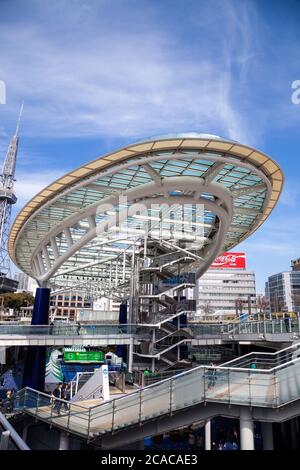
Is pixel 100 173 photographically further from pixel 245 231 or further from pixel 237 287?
pixel 237 287

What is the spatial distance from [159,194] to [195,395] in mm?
13627

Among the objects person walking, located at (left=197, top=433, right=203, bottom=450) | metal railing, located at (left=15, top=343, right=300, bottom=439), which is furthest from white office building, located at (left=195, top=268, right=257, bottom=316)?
metal railing, located at (left=15, top=343, right=300, bottom=439)

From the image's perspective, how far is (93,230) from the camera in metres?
21.9

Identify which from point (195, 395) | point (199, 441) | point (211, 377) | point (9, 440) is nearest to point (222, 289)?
point (199, 441)

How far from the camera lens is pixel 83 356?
3412 centimetres

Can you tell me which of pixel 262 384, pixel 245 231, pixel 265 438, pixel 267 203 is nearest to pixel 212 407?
pixel 262 384

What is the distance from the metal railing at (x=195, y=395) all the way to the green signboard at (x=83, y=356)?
2208cm

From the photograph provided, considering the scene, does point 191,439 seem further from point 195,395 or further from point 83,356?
point 83,356

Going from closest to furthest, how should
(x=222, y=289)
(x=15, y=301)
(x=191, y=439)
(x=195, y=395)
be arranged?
1. (x=195, y=395)
2. (x=191, y=439)
3. (x=15, y=301)
4. (x=222, y=289)

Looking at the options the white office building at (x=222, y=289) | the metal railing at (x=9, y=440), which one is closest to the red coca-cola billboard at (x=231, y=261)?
the white office building at (x=222, y=289)

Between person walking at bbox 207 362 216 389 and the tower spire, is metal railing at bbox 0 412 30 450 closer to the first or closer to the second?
person walking at bbox 207 362 216 389

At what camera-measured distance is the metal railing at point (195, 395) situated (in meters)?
9.98

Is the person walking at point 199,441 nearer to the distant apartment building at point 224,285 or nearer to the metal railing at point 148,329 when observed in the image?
the metal railing at point 148,329
